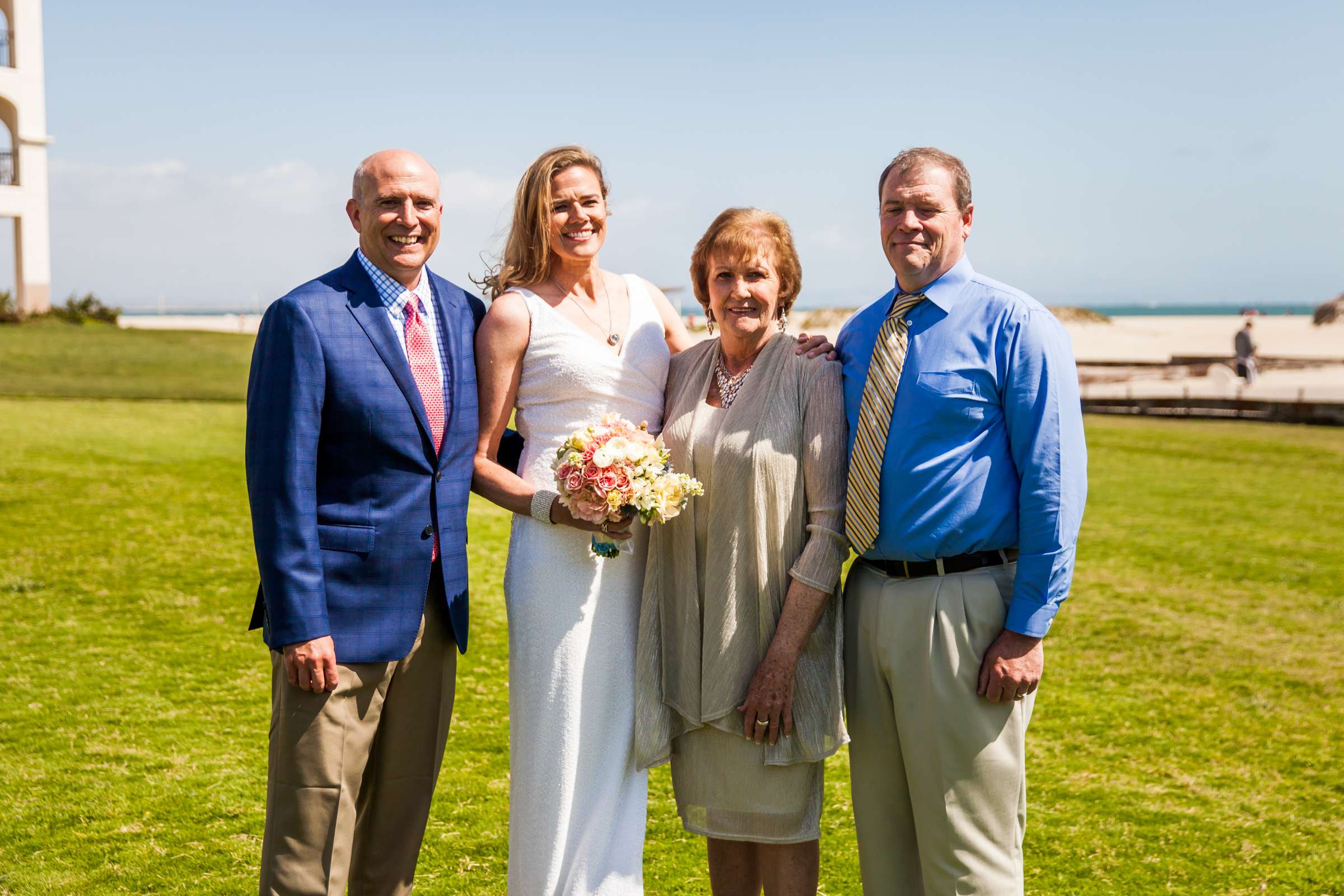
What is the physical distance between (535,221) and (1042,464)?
191 cm

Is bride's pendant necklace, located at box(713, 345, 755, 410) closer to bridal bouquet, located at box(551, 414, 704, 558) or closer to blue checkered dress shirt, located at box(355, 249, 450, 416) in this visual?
bridal bouquet, located at box(551, 414, 704, 558)

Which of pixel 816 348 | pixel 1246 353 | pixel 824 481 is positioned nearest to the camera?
pixel 824 481

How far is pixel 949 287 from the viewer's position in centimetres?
340

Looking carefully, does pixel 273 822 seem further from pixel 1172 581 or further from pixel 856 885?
pixel 1172 581

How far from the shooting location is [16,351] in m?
26.5

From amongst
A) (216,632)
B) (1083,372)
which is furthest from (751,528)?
Result: (1083,372)

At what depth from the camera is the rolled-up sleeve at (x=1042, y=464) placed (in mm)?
3213

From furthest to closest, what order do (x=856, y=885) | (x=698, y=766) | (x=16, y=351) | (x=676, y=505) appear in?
1. (x=16, y=351)
2. (x=856, y=885)
3. (x=698, y=766)
4. (x=676, y=505)

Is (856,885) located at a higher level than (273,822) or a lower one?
lower

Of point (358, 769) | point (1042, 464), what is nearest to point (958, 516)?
point (1042, 464)

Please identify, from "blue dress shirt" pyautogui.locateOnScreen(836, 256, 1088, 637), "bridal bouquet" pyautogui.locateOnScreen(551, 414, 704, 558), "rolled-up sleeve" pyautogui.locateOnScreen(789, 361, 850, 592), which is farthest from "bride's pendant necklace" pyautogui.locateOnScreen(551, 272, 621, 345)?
"blue dress shirt" pyautogui.locateOnScreen(836, 256, 1088, 637)

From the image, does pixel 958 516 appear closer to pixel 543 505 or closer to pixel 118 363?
pixel 543 505

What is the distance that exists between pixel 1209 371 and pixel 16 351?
3324cm

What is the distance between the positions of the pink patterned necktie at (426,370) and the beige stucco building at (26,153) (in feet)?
131
